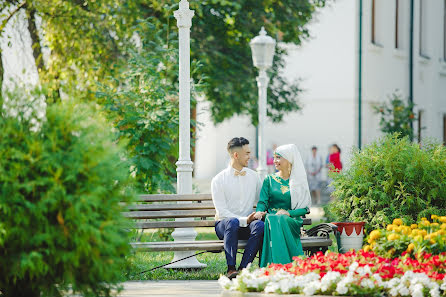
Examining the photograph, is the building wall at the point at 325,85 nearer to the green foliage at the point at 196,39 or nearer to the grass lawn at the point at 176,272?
the green foliage at the point at 196,39

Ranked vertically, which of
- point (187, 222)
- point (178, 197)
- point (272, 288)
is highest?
point (178, 197)

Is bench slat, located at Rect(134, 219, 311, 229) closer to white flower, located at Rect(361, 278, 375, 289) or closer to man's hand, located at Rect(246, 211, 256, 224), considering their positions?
man's hand, located at Rect(246, 211, 256, 224)

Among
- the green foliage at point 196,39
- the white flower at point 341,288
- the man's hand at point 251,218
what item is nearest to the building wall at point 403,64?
the green foliage at point 196,39

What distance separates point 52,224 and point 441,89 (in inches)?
1030

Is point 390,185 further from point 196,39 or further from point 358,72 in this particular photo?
point 358,72

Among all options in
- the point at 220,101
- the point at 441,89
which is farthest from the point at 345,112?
the point at 220,101

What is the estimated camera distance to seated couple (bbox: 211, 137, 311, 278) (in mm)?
8789

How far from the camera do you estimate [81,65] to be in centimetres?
1878

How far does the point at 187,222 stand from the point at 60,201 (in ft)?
11.3

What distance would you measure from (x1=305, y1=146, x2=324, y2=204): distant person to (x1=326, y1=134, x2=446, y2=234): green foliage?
1656cm

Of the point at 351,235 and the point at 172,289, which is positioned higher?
the point at 351,235

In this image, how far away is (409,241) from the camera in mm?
7551

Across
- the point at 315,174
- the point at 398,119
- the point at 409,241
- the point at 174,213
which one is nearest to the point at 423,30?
the point at 315,174

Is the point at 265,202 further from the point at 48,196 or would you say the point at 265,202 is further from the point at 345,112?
the point at 345,112
